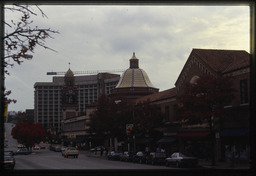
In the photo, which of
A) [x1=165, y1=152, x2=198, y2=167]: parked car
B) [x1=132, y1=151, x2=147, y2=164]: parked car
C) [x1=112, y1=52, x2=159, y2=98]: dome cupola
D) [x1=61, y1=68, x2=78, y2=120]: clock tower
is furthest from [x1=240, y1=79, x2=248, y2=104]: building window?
[x1=61, y1=68, x2=78, y2=120]: clock tower

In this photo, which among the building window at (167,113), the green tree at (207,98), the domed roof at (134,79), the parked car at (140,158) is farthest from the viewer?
the domed roof at (134,79)

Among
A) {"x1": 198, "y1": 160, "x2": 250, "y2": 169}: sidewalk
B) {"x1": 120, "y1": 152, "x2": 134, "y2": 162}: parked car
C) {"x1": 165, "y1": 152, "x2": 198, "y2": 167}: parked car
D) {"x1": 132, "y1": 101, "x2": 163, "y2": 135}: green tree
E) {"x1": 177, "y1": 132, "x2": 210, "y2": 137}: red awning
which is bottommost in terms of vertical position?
{"x1": 120, "y1": 152, "x2": 134, "y2": 162}: parked car

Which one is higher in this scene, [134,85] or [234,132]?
[134,85]

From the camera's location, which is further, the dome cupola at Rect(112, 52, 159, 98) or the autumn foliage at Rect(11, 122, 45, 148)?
the autumn foliage at Rect(11, 122, 45, 148)

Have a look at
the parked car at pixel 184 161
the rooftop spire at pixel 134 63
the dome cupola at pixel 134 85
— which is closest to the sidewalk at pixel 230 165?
the parked car at pixel 184 161

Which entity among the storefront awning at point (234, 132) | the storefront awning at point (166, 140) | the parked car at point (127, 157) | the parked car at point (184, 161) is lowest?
the parked car at point (127, 157)

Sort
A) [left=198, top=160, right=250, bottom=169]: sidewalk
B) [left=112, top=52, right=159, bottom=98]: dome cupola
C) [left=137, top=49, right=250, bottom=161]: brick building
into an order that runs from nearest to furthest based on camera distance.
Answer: [left=198, top=160, right=250, bottom=169]: sidewalk → [left=137, top=49, right=250, bottom=161]: brick building → [left=112, top=52, right=159, bottom=98]: dome cupola

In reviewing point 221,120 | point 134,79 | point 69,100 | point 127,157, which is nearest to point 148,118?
point 127,157

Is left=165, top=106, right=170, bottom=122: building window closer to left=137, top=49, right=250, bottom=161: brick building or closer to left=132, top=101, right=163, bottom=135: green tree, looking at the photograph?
left=137, top=49, right=250, bottom=161: brick building

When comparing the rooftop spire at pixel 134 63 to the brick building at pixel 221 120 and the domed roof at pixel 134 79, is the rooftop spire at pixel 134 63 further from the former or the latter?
the brick building at pixel 221 120

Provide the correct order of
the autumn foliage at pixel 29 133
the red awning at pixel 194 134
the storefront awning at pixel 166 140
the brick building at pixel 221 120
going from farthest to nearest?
1. the autumn foliage at pixel 29 133
2. the storefront awning at pixel 166 140
3. the red awning at pixel 194 134
4. the brick building at pixel 221 120

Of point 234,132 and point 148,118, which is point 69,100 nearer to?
point 148,118

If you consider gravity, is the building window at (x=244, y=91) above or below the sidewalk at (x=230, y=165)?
above

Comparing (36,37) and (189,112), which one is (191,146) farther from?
(36,37)
